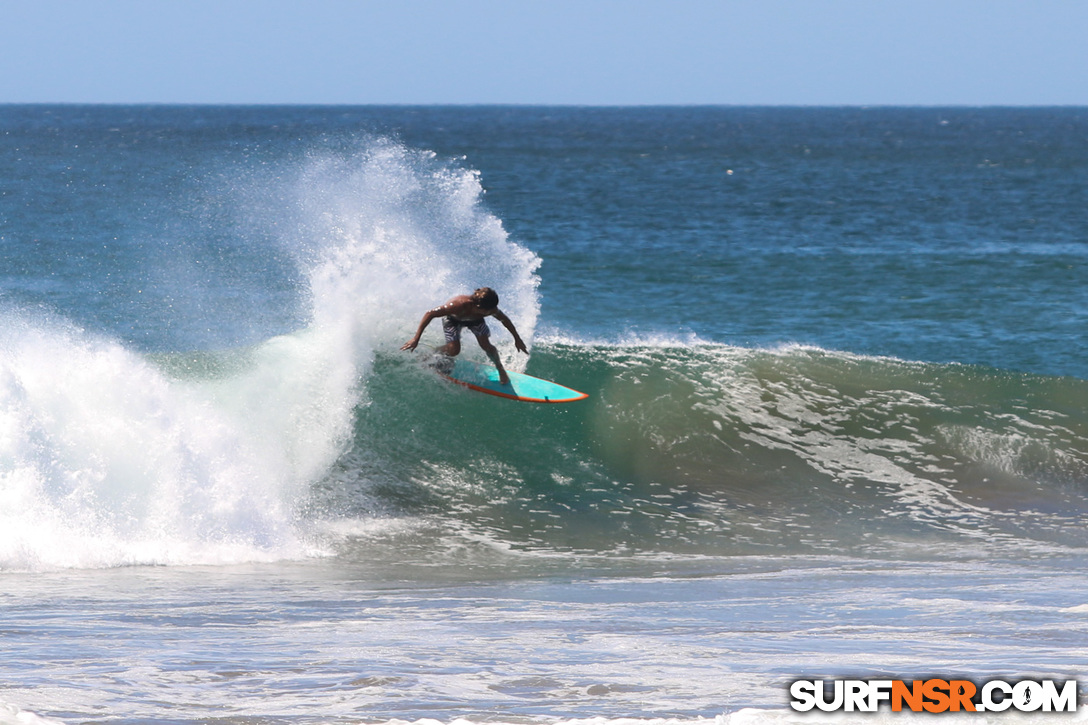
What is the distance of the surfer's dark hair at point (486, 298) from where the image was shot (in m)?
10.7

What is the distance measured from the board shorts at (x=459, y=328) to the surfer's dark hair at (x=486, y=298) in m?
0.36

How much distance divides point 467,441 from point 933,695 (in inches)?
278

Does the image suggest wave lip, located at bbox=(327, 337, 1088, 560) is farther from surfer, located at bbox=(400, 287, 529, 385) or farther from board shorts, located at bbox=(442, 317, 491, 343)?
board shorts, located at bbox=(442, 317, 491, 343)

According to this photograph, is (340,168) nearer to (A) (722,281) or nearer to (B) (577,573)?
(B) (577,573)

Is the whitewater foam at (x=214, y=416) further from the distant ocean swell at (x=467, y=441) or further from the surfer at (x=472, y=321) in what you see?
the surfer at (x=472, y=321)

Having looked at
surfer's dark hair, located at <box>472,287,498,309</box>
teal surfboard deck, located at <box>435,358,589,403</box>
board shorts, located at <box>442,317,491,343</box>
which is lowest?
teal surfboard deck, located at <box>435,358,589,403</box>

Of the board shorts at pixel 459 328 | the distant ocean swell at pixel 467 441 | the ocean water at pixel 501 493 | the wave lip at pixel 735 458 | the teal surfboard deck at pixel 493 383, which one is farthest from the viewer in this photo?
the teal surfboard deck at pixel 493 383

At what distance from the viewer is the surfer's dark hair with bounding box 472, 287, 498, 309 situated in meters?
10.7

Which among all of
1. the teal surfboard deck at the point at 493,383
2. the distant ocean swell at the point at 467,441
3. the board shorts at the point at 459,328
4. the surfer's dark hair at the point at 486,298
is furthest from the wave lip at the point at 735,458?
the surfer's dark hair at the point at 486,298

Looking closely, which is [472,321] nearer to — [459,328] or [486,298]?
[459,328]

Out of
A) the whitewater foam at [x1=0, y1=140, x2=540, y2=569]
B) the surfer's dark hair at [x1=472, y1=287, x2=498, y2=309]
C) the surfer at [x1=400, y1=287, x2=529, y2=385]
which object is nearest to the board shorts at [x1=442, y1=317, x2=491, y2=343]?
the surfer at [x1=400, y1=287, x2=529, y2=385]

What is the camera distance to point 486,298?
10.7 m

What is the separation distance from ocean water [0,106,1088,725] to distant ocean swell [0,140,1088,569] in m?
0.04

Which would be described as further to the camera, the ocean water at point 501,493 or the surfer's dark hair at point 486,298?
the surfer's dark hair at point 486,298
